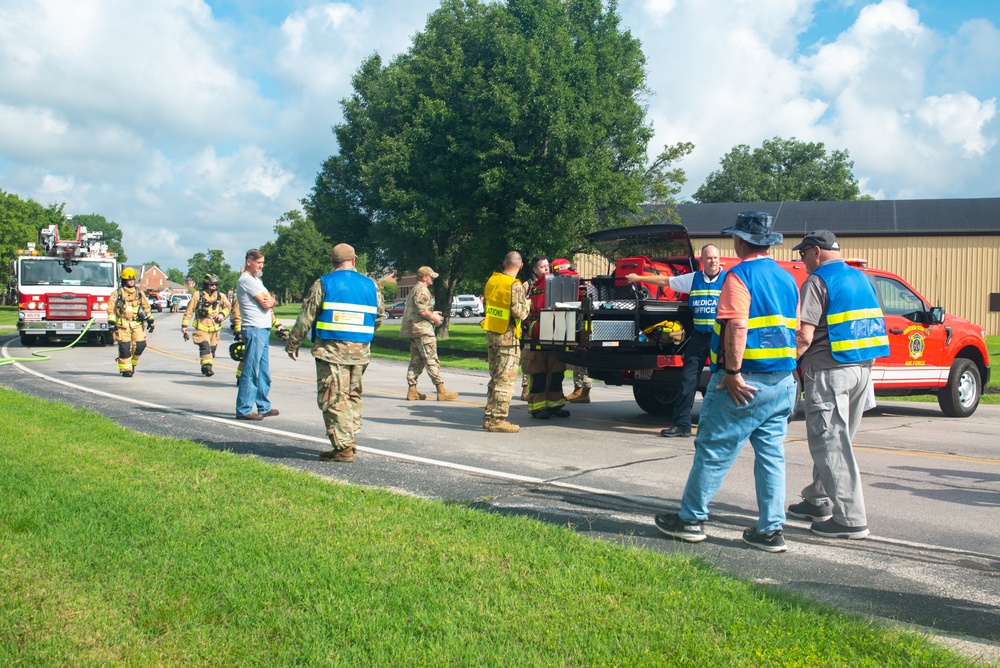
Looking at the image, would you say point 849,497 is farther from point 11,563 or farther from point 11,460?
point 11,460

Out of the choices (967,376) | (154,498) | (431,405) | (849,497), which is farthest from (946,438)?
(154,498)

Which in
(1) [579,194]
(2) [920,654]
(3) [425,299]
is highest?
(1) [579,194]

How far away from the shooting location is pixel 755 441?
5266mm

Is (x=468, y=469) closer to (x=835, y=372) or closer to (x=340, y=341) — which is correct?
(x=340, y=341)

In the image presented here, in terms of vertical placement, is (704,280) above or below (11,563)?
above

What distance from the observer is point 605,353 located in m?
9.85

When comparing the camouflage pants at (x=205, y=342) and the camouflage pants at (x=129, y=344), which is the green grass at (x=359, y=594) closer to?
the camouflage pants at (x=205, y=342)

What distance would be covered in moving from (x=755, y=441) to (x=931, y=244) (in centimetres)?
4514

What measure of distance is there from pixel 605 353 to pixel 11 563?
665 cm

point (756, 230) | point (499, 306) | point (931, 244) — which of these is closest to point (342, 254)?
point (499, 306)

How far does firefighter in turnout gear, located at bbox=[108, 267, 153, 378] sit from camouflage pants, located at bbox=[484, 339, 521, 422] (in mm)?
8994

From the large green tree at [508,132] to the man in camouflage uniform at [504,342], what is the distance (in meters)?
15.2

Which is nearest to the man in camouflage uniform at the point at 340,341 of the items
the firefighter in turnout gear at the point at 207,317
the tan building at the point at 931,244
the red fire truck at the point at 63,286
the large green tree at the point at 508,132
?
the firefighter in turnout gear at the point at 207,317

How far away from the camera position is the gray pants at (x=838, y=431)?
18.2 feet
